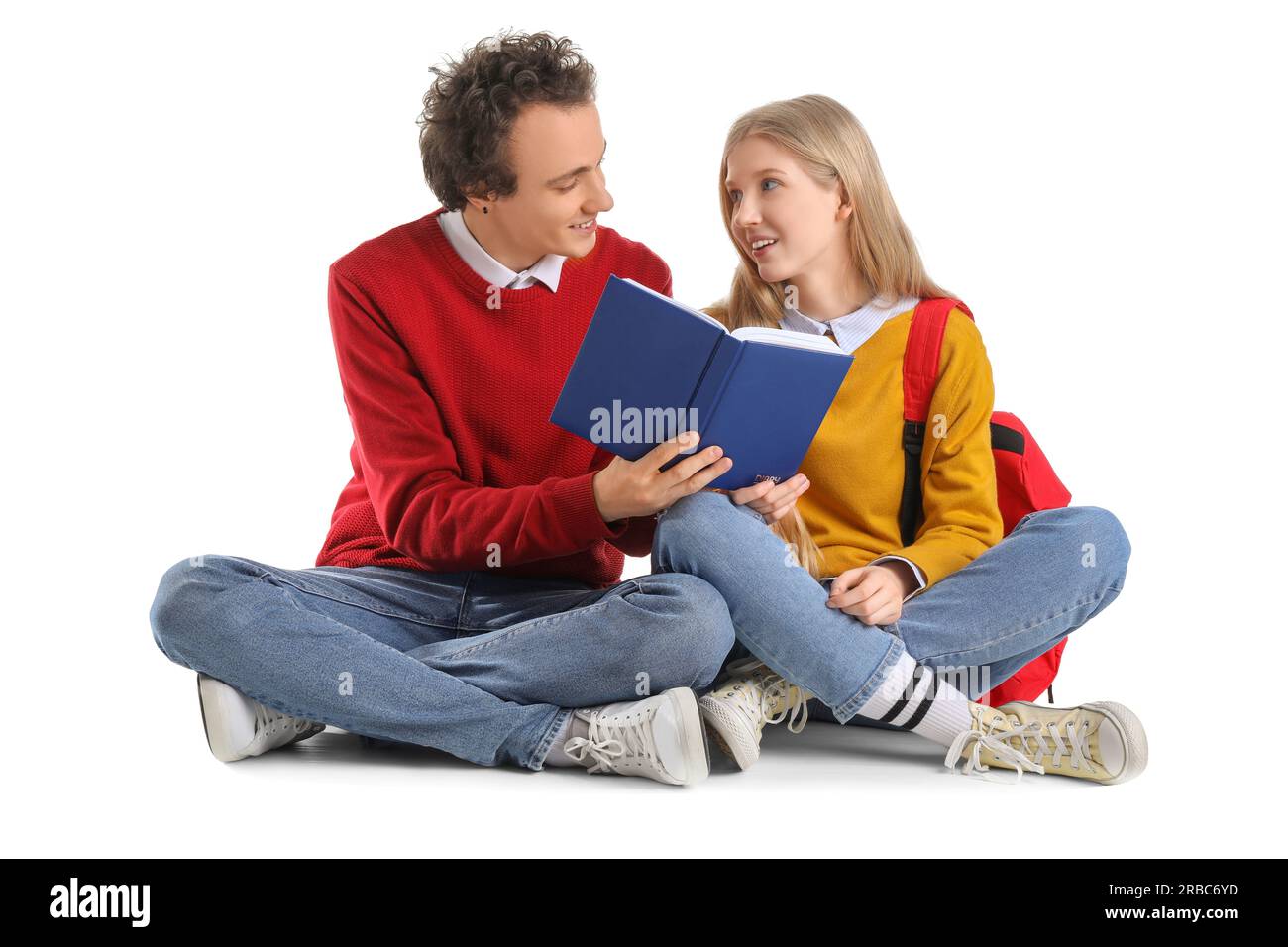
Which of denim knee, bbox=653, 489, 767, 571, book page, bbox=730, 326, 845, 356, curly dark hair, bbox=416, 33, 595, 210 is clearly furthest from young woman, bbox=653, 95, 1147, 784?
curly dark hair, bbox=416, 33, 595, 210

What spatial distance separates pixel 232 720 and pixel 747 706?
0.85 metres

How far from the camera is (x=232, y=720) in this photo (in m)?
2.20

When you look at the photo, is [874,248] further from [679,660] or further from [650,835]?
[650,835]

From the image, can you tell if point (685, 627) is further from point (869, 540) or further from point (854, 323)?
point (854, 323)

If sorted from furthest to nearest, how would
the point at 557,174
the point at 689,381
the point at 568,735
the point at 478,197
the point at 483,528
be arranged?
the point at 478,197 → the point at 557,174 → the point at 483,528 → the point at 568,735 → the point at 689,381

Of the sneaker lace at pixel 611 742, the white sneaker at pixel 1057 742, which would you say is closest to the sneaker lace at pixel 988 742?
the white sneaker at pixel 1057 742

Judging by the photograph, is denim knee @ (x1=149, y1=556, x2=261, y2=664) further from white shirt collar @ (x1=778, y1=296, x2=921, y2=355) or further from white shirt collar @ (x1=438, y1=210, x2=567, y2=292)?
white shirt collar @ (x1=778, y1=296, x2=921, y2=355)

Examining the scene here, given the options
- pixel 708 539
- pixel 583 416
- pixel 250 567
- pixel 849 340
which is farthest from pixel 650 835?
pixel 849 340

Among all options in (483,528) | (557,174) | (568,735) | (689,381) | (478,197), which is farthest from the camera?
(478,197)

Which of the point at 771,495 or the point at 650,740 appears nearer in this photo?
the point at 650,740

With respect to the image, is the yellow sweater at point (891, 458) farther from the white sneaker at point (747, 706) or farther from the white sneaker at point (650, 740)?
the white sneaker at point (650, 740)

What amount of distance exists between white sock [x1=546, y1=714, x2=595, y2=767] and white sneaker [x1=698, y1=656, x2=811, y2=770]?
198 millimetres

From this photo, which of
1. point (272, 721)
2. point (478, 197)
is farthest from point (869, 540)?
point (272, 721)

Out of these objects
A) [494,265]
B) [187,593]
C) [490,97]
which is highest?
[490,97]
